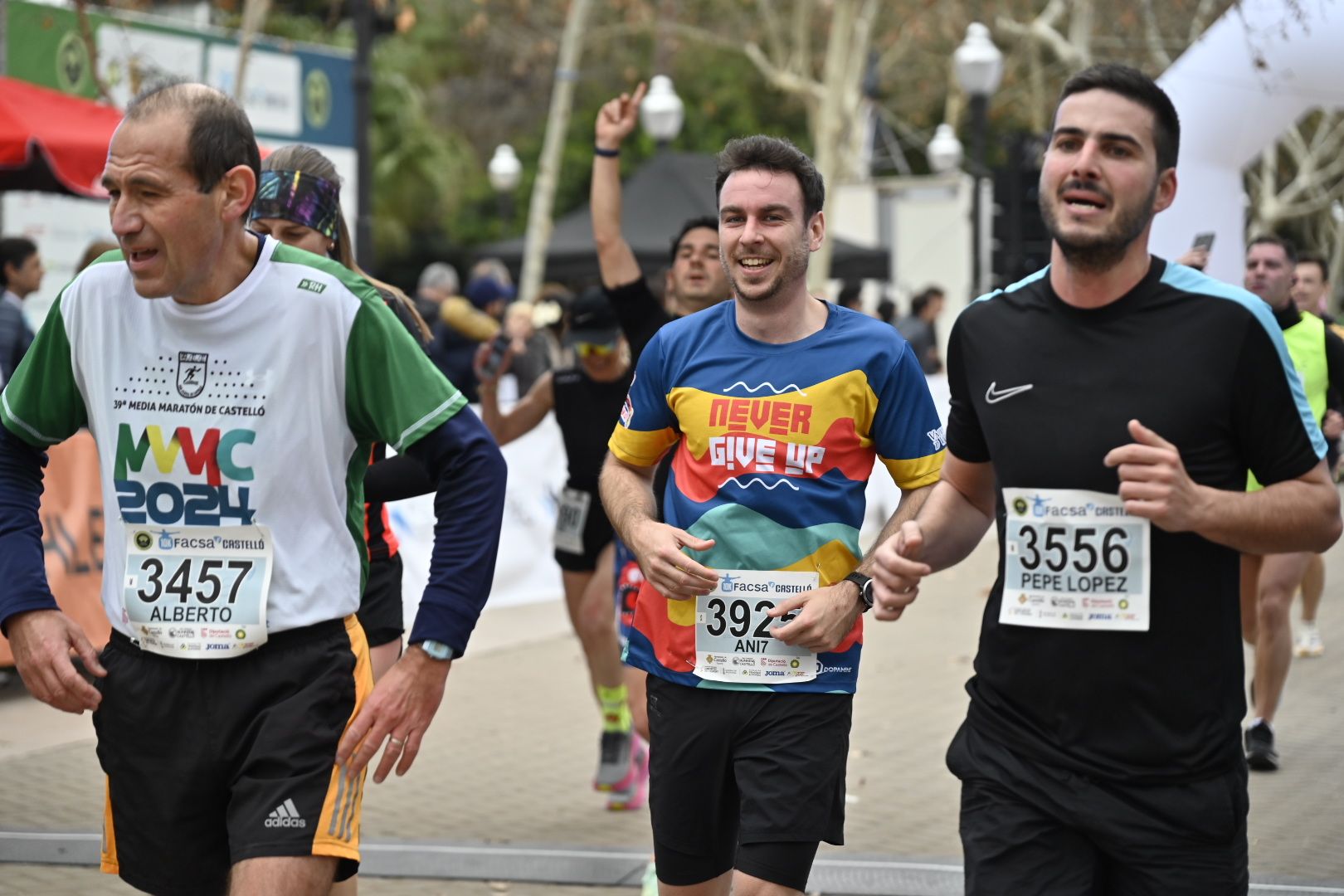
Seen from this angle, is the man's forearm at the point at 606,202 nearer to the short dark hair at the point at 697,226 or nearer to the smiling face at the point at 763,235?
the short dark hair at the point at 697,226

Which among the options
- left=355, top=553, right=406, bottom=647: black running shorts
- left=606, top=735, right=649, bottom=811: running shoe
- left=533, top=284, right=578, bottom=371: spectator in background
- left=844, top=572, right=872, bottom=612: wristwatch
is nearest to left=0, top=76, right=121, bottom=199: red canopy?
left=533, top=284, right=578, bottom=371: spectator in background

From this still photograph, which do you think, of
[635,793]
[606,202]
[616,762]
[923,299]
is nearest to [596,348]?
[606,202]

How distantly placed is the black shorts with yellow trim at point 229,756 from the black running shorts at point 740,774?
0.95m

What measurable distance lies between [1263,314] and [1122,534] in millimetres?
476

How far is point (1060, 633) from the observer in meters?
3.32

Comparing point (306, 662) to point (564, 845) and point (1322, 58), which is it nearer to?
point (564, 845)

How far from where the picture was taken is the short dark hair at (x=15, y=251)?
10453mm

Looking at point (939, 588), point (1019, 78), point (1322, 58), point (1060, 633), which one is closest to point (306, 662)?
point (1060, 633)

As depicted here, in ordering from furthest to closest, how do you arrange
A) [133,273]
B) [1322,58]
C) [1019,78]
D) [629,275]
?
[1019,78], [1322,58], [629,275], [133,273]

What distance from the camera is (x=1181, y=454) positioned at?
3207mm

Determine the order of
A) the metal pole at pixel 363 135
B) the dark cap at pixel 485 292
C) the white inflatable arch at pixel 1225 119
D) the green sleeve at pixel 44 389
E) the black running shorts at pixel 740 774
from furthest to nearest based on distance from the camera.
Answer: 1. the dark cap at pixel 485 292
2. the metal pole at pixel 363 135
3. the white inflatable arch at pixel 1225 119
4. the black running shorts at pixel 740 774
5. the green sleeve at pixel 44 389

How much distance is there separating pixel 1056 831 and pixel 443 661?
1.20 metres

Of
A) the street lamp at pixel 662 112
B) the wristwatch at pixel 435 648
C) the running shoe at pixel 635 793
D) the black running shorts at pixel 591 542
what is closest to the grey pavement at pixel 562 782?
the running shoe at pixel 635 793

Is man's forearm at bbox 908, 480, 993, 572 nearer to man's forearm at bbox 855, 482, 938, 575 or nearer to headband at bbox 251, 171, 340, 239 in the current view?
man's forearm at bbox 855, 482, 938, 575
